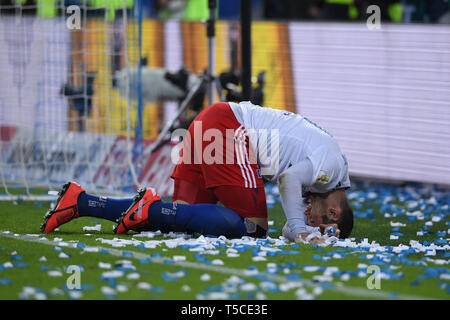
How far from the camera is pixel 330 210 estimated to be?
566 centimetres

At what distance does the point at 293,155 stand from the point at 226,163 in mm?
473

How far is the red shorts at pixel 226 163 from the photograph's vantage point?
579 centimetres

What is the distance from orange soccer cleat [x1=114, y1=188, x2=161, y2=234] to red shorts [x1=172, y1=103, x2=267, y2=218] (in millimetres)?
383

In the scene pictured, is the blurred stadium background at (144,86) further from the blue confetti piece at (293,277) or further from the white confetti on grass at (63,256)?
Result: the blue confetti piece at (293,277)

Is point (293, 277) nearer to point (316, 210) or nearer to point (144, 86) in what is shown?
point (316, 210)

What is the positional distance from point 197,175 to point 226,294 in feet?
6.61

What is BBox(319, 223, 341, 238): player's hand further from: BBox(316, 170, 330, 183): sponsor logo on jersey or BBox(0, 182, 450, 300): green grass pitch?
BBox(316, 170, 330, 183): sponsor logo on jersey

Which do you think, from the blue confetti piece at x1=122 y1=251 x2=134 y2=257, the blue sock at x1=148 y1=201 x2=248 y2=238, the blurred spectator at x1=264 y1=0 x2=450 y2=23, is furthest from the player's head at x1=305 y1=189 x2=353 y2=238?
the blurred spectator at x1=264 y1=0 x2=450 y2=23

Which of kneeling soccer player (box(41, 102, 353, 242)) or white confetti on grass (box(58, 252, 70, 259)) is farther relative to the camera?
kneeling soccer player (box(41, 102, 353, 242))

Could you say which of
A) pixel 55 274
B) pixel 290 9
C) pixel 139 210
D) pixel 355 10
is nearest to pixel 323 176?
pixel 139 210

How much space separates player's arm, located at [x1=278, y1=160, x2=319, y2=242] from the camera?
5453mm

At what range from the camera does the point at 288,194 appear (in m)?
5.45
